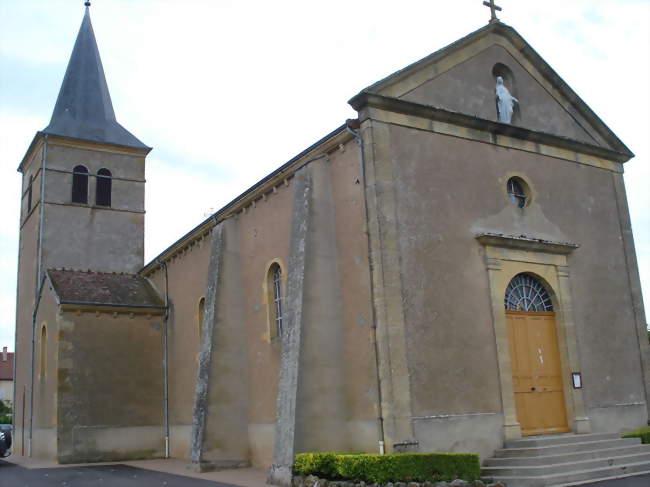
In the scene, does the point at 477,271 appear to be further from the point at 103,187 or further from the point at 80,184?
the point at 80,184

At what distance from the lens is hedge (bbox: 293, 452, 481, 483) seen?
34.6 ft

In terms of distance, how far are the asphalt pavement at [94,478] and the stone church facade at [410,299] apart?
4.27ft

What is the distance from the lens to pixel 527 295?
14594mm

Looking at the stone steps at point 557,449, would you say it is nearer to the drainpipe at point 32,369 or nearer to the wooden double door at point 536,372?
the wooden double door at point 536,372

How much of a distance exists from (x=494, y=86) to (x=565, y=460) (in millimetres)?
8165

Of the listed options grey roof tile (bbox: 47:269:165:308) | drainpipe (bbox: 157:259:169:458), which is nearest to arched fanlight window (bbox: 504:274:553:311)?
drainpipe (bbox: 157:259:169:458)

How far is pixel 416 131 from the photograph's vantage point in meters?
13.8

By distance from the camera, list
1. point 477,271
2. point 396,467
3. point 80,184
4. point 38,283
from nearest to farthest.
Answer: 1. point 396,467
2. point 477,271
3. point 38,283
4. point 80,184

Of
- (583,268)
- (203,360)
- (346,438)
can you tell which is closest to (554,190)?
(583,268)

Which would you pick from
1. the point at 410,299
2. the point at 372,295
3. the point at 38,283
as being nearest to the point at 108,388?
the point at 38,283

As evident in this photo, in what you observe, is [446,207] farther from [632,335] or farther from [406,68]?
[632,335]

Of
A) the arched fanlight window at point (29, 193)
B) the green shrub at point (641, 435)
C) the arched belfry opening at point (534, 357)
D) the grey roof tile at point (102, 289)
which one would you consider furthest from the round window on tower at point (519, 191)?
the arched fanlight window at point (29, 193)

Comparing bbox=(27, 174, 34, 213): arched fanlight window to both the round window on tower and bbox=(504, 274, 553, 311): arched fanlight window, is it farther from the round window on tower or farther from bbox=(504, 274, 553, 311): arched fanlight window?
bbox=(504, 274, 553, 311): arched fanlight window

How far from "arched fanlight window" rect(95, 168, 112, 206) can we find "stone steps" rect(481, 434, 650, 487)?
1840 centimetres
